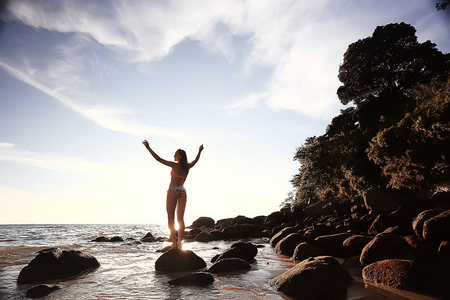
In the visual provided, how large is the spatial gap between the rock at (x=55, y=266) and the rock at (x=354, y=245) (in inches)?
211

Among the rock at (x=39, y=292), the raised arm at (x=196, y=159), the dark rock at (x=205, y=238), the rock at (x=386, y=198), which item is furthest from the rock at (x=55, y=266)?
the rock at (x=386, y=198)

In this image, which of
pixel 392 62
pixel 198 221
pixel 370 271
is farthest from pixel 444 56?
pixel 198 221

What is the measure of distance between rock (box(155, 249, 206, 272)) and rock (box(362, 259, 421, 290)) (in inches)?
116

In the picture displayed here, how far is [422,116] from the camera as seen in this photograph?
38.1ft

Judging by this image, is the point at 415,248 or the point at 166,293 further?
the point at 415,248

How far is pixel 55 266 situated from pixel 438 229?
753 cm

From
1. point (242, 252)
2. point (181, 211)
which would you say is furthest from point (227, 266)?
point (181, 211)

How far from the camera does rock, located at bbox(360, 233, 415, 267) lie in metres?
4.43

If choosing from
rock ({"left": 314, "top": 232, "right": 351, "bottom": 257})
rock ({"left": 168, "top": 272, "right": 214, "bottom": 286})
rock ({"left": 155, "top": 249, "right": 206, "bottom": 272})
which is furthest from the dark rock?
rock ({"left": 168, "top": 272, "right": 214, "bottom": 286})

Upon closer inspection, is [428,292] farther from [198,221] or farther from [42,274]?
[198,221]

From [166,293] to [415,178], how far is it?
43.1 ft

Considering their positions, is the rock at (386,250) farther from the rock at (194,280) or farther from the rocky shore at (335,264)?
the rock at (194,280)

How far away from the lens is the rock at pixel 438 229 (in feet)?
18.2

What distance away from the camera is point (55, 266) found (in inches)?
177
